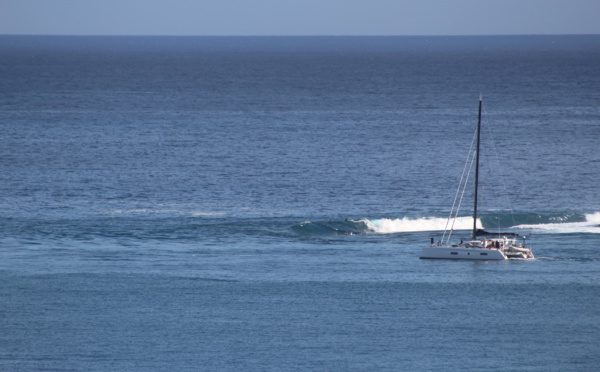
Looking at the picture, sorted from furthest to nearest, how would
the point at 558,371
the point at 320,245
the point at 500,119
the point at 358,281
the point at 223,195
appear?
the point at 500,119, the point at 223,195, the point at 320,245, the point at 358,281, the point at 558,371

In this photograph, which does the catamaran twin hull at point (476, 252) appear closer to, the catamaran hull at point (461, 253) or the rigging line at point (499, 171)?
the catamaran hull at point (461, 253)

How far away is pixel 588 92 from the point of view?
195 metres

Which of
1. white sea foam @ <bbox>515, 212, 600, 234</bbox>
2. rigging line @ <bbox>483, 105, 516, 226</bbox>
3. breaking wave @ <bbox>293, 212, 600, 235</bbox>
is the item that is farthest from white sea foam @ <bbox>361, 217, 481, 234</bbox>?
white sea foam @ <bbox>515, 212, 600, 234</bbox>

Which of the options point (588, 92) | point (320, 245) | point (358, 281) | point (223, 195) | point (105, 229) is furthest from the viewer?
point (588, 92)

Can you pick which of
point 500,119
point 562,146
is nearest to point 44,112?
point 500,119

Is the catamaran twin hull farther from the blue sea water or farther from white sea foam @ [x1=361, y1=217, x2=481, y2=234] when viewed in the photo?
white sea foam @ [x1=361, y1=217, x2=481, y2=234]

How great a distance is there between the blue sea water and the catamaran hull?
64 centimetres

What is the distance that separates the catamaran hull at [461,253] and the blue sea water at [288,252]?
2.11 ft

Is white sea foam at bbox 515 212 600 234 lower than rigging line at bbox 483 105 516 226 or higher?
higher

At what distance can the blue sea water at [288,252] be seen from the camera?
50344mm

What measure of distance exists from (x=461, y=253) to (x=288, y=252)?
12.0 metres

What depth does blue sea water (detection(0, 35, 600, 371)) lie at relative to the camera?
50.3 metres

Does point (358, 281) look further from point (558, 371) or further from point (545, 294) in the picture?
point (558, 371)

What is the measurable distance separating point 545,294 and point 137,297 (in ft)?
79.8
